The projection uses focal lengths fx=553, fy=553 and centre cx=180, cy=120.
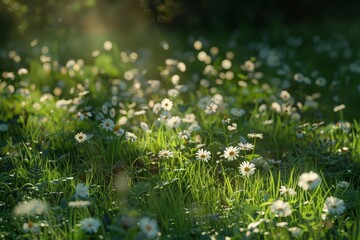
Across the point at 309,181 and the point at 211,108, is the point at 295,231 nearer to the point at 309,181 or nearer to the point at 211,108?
the point at 309,181

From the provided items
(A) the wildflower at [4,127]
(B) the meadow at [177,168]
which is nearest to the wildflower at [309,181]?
(B) the meadow at [177,168]

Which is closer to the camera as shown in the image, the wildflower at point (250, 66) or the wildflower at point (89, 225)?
the wildflower at point (89, 225)

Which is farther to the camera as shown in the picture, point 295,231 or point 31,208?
point 31,208

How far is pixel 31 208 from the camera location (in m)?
2.44

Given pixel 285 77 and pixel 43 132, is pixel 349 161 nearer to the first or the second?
pixel 43 132

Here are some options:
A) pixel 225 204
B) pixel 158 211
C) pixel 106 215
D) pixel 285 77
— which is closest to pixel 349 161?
pixel 225 204

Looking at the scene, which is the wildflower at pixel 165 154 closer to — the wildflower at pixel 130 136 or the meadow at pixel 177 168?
the meadow at pixel 177 168

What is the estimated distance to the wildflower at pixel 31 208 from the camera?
242cm

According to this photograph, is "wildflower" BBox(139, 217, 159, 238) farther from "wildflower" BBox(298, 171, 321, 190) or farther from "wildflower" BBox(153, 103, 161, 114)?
"wildflower" BBox(153, 103, 161, 114)

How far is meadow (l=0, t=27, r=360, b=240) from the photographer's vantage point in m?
2.43

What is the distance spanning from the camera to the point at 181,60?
6.69m

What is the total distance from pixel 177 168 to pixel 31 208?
947 mm

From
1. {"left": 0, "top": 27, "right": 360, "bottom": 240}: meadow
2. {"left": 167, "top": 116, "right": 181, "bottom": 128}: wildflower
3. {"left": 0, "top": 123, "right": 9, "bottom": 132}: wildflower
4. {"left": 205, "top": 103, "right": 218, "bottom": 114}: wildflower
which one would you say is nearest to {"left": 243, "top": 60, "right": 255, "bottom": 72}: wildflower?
{"left": 0, "top": 27, "right": 360, "bottom": 240}: meadow

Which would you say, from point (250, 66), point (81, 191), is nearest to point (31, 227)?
point (81, 191)
